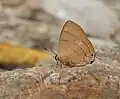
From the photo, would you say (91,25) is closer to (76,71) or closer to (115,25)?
(115,25)

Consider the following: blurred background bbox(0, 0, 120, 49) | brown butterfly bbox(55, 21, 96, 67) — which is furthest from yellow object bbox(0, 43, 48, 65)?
brown butterfly bbox(55, 21, 96, 67)

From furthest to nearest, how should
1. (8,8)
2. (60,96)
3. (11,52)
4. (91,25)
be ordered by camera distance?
1. (8,8)
2. (91,25)
3. (11,52)
4. (60,96)

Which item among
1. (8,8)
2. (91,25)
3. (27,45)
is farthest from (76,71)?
(8,8)

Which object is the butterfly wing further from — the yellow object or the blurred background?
the blurred background

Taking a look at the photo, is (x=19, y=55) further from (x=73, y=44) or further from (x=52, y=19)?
(x=73, y=44)

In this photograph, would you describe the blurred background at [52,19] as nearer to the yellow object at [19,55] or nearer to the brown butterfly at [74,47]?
the yellow object at [19,55]

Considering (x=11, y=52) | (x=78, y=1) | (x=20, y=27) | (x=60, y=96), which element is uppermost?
(x=78, y=1)
